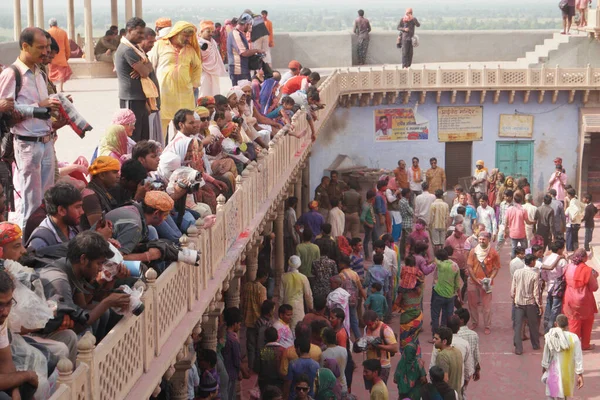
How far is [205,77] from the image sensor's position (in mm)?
15742

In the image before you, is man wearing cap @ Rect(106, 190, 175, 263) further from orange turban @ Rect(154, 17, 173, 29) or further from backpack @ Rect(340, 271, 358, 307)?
orange turban @ Rect(154, 17, 173, 29)

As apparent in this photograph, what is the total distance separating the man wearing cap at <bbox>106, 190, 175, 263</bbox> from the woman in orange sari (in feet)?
27.8

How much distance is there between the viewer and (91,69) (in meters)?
23.0

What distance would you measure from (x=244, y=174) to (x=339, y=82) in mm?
16422

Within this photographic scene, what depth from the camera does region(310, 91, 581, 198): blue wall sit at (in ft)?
96.6

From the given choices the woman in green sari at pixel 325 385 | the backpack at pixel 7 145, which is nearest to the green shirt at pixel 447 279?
the woman in green sari at pixel 325 385

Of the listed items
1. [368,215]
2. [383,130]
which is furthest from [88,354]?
[383,130]

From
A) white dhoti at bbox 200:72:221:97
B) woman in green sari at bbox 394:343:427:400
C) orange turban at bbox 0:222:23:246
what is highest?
white dhoti at bbox 200:72:221:97

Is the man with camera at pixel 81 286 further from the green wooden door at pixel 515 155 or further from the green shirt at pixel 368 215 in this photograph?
the green wooden door at pixel 515 155

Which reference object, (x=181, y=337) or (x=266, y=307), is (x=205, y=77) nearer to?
(x=266, y=307)

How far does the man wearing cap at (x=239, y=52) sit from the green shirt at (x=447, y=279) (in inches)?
207

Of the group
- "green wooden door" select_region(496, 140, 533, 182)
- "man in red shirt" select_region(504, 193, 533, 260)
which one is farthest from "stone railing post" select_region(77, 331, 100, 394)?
"green wooden door" select_region(496, 140, 533, 182)

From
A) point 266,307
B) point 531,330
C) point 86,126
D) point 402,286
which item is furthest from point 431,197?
point 86,126

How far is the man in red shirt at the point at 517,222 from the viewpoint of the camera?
20.0 m
